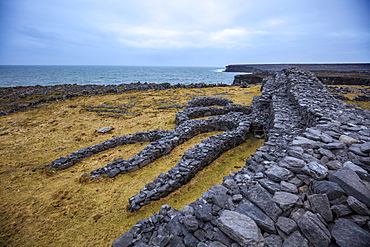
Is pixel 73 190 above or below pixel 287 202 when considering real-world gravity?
below

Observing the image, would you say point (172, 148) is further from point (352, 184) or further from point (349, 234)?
point (349, 234)

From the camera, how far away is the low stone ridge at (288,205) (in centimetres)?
262

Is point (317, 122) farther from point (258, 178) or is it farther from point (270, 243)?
point (270, 243)

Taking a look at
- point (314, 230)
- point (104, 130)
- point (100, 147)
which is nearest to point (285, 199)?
point (314, 230)

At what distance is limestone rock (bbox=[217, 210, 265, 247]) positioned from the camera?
2.68 metres

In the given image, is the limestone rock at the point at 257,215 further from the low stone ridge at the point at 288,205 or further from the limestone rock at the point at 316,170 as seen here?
the limestone rock at the point at 316,170

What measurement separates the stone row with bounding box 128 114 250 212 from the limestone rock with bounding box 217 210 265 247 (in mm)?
3651

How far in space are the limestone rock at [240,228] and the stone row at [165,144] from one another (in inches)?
238

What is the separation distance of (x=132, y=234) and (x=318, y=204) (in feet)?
13.0

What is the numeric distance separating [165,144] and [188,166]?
2.72 m

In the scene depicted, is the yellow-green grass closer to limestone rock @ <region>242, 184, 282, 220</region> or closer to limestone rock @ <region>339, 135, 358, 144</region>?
limestone rock @ <region>242, 184, 282, 220</region>

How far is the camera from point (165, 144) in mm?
9547

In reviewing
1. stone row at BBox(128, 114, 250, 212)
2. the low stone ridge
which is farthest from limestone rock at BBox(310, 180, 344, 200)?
stone row at BBox(128, 114, 250, 212)

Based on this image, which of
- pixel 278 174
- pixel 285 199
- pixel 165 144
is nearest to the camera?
pixel 285 199
